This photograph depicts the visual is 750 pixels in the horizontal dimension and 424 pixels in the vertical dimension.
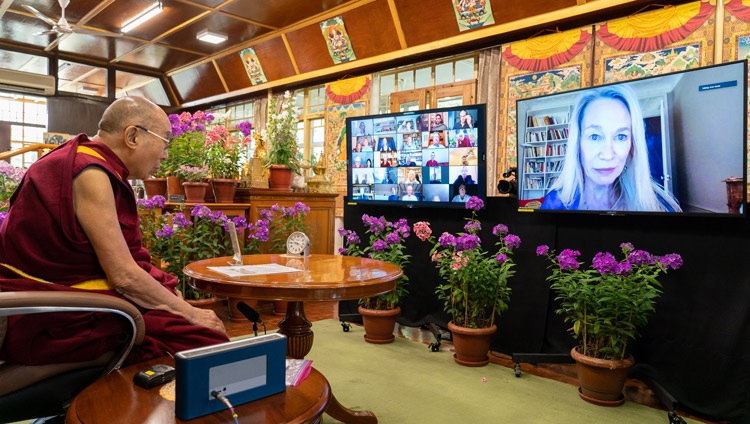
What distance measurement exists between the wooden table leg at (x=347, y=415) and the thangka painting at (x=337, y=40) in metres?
4.95

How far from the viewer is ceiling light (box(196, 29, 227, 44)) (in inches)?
268

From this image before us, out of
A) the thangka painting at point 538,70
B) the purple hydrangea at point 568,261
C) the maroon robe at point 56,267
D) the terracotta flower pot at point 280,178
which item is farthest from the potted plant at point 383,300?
the maroon robe at point 56,267

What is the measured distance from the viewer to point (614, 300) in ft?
8.04

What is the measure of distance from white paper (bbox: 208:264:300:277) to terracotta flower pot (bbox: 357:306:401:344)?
4.93 feet

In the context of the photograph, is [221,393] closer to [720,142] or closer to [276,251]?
[720,142]

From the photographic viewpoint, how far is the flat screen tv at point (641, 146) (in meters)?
2.29

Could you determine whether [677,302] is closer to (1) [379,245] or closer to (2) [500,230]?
(2) [500,230]

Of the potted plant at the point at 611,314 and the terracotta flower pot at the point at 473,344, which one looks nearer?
the potted plant at the point at 611,314

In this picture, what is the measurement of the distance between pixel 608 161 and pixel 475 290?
110 cm

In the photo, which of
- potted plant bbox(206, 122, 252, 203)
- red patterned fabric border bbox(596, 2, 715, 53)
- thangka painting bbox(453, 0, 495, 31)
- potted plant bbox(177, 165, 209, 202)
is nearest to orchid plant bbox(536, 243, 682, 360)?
red patterned fabric border bbox(596, 2, 715, 53)

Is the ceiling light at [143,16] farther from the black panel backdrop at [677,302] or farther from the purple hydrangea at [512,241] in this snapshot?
the purple hydrangea at [512,241]

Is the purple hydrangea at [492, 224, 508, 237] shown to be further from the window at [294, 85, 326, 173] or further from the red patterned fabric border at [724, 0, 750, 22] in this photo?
the window at [294, 85, 326, 173]

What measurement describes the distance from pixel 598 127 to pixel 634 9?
1818 millimetres

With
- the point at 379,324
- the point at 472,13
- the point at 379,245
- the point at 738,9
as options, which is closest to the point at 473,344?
the point at 379,324
